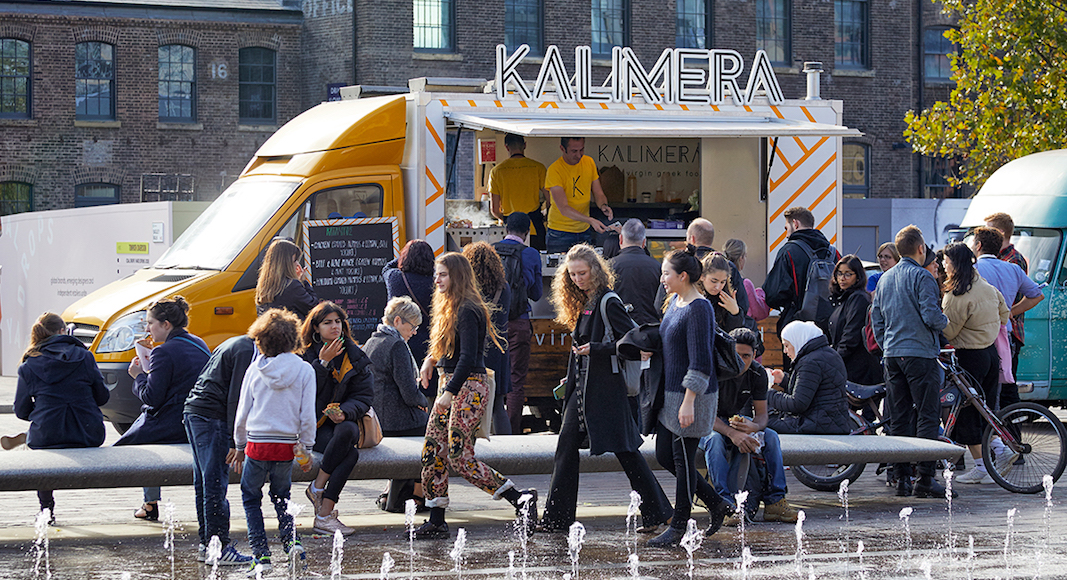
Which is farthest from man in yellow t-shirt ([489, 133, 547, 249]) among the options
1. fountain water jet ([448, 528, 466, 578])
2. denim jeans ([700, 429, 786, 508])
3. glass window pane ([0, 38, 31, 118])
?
glass window pane ([0, 38, 31, 118])

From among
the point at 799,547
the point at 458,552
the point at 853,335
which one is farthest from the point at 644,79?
the point at 458,552

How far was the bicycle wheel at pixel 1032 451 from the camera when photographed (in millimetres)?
9352

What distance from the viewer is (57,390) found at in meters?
7.76

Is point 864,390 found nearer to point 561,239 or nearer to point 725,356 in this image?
point 725,356

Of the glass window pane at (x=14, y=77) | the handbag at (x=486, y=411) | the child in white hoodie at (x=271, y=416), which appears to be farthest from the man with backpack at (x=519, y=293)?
the glass window pane at (x=14, y=77)

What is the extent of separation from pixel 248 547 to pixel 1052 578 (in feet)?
14.3

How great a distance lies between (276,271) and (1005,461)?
5.47 metres

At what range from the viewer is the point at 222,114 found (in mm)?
30531

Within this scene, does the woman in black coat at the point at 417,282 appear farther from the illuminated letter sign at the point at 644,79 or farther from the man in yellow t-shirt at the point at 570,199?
the man in yellow t-shirt at the point at 570,199

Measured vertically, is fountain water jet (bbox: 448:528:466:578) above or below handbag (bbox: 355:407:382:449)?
below

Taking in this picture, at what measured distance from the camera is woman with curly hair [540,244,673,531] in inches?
295

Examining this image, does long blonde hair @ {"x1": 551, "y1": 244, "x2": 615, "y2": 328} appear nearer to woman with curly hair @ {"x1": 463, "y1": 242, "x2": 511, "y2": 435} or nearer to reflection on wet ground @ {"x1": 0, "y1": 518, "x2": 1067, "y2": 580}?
woman with curly hair @ {"x1": 463, "y1": 242, "x2": 511, "y2": 435}

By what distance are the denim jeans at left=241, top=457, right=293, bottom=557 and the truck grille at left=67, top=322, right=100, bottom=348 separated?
4124 mm

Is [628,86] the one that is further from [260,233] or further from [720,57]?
[260,233]
